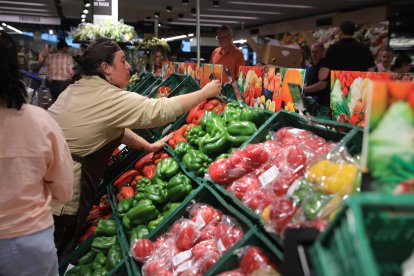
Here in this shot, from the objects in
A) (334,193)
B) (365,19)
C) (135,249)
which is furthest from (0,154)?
(365,19)

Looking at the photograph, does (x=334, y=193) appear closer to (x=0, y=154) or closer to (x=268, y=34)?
(x=0, y=154)

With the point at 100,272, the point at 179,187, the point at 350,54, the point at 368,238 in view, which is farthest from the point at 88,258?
the point at 350,54

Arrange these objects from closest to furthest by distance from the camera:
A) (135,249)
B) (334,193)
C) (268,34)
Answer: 1. (334,193)
2. (135,249)
3. (268,34)

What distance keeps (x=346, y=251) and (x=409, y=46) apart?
37.3 feet

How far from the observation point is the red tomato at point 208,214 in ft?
7.55

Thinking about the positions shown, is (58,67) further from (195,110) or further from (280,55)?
(195,110)

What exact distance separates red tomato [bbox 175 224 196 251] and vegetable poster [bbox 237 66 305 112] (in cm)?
88

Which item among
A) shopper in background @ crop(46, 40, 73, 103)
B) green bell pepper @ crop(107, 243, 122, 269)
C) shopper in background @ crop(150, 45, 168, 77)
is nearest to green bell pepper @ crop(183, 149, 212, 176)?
green bell pepper @ crop(107, 243, 122, 269)

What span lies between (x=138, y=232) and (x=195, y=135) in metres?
0.80

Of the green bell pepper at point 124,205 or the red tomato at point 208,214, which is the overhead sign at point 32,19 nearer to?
the green bell pepper at point 124,205

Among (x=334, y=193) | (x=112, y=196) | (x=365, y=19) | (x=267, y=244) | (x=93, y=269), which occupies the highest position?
(x=365, y=19)

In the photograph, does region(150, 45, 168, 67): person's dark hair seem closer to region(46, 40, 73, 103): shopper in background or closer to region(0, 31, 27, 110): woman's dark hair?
region(46, 40, 73, 103): shopper in background

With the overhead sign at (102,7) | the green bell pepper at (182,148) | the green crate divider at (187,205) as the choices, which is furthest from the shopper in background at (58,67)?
the green crate divider at (187,205)

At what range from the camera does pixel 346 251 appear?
0.96m
